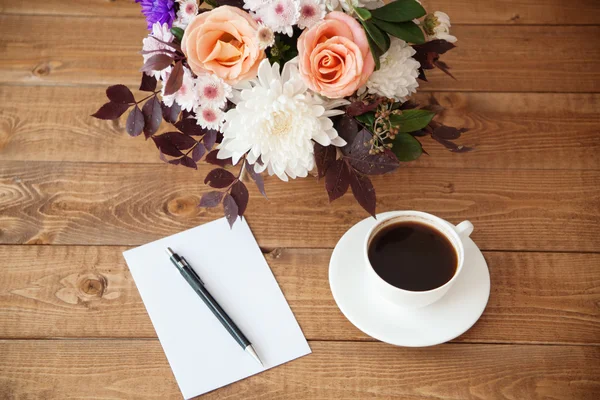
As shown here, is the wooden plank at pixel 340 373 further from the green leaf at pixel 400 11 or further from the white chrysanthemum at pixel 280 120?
the green leaf at pixel 400 11

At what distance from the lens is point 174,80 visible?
702mm

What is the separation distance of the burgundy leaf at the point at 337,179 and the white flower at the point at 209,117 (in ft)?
0.51

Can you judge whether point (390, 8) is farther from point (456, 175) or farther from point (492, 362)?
point (492, 362)

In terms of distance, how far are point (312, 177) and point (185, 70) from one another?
0.31 m

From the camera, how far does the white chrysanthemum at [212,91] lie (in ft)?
2.32

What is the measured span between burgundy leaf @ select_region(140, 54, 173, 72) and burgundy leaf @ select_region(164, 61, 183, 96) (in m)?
0.01

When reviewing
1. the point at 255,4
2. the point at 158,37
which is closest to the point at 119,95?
the point at 158,37

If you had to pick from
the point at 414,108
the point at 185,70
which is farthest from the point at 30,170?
the point at 414,108

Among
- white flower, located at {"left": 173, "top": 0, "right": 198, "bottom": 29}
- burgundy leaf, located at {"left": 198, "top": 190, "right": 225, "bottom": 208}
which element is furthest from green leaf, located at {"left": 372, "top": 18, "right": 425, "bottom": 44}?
burgundy leaf, located at {"left": 198, "top": 190, "right": 225, "bottom": 208}

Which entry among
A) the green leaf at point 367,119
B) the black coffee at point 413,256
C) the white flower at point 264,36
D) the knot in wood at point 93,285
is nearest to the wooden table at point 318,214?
the knot in wood at point 93,285

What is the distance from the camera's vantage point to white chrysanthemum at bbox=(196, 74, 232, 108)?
706mm

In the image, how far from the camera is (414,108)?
78 centimetres

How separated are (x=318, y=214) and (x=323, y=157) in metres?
0.18

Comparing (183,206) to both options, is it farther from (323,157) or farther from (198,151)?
(323,157)
